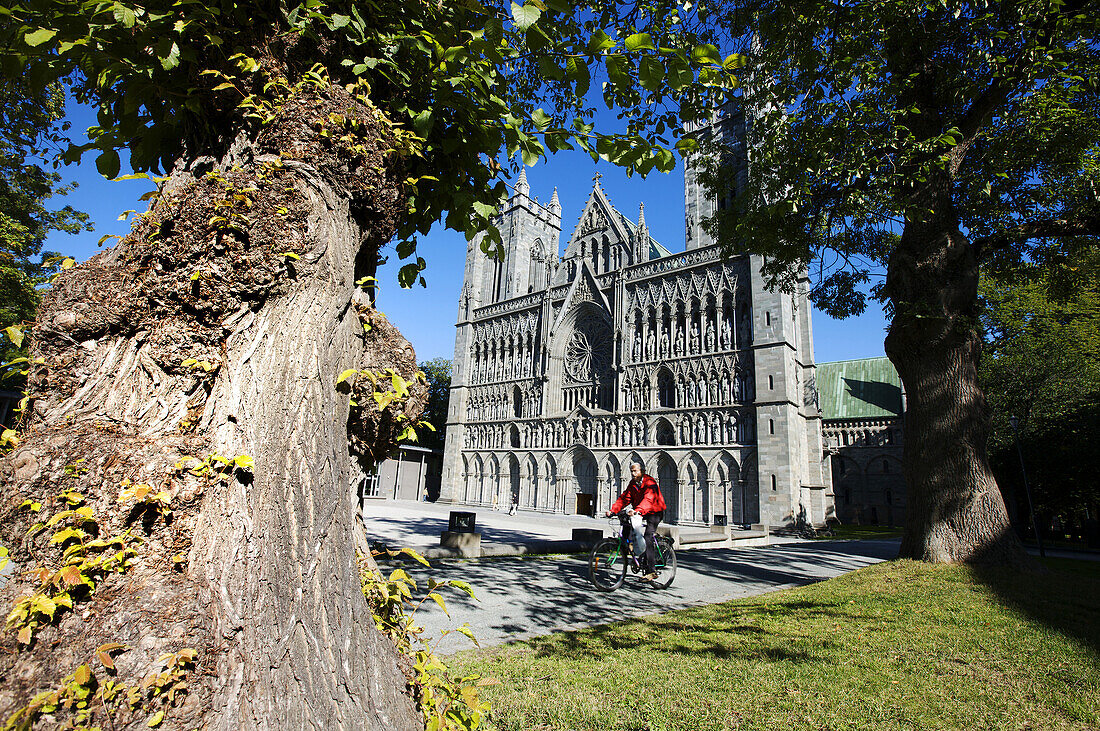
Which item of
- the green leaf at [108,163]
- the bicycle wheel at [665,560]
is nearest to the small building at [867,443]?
the bicycle wheel at [665,560]

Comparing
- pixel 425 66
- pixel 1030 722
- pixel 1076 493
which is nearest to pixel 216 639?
pixel 425 66

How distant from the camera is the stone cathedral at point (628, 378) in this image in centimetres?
2539

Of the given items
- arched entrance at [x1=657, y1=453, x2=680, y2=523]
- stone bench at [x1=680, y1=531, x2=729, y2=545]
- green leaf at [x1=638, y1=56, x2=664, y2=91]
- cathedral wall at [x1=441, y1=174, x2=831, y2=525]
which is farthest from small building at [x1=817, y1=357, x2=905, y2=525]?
green leaf at [x1=638, y1=56, x2=664, y2=91]

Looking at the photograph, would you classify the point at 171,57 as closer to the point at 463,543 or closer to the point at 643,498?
the point at 643,498

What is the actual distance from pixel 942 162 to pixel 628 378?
23.5 m

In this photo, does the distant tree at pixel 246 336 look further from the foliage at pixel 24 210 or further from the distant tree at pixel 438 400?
the distant tree at pixel 438 400

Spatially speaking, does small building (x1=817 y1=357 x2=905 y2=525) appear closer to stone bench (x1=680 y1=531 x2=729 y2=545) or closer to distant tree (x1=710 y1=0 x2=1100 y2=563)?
stone bench (x1=680 y1=531 x2=729 y2=545)

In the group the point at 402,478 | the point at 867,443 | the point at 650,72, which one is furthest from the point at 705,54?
the point at 867,443

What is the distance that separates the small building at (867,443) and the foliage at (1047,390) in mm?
9098

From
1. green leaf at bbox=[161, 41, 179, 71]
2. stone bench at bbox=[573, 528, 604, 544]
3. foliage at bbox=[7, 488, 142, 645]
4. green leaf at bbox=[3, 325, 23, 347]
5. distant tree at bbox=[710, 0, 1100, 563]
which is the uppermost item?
distant tree at bbox=[710, 0, 1100, 563]

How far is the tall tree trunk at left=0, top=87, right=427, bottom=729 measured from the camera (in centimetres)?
142

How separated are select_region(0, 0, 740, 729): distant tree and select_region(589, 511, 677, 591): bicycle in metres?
5.62

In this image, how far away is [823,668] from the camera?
3762 millimetres

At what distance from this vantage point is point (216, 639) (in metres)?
1.44
